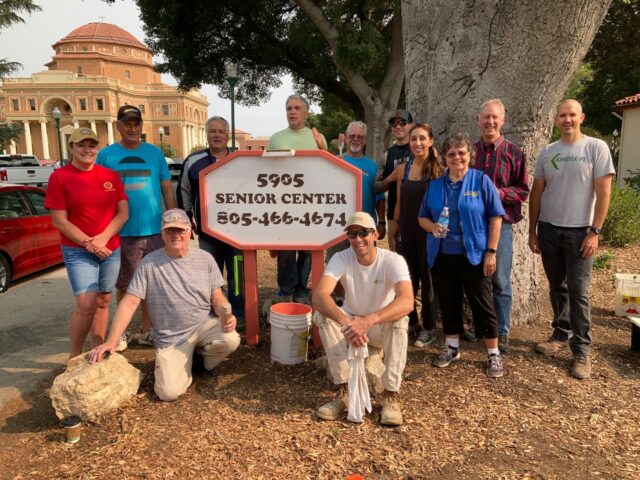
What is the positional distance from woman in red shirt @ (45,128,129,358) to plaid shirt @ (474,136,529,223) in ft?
9.50

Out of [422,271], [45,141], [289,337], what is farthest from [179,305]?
[45,141]

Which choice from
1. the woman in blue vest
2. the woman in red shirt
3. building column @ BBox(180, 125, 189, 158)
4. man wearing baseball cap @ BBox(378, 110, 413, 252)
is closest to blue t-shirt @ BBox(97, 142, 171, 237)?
the woman in red shirt

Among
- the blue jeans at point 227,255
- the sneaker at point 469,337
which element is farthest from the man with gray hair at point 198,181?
the sneaker at point 469,337

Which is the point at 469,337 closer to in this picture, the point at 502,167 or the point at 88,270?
the point at 502,167

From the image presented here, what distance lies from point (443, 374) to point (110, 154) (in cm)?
321

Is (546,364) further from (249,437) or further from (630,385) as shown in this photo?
(249,437)

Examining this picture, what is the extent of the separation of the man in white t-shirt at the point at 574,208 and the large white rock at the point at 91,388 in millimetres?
3295

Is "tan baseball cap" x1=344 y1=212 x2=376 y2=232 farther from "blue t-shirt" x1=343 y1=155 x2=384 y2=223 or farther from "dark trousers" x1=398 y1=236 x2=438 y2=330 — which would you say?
"blue t-shirt" x1=343 y1=155 x2=384 y2=223

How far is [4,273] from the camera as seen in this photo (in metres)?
6.82

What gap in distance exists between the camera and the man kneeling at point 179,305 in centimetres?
332

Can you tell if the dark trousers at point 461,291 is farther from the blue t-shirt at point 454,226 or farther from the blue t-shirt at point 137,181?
the blue t-shirt at point 137,181

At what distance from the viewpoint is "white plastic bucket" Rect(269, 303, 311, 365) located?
376 centimetres

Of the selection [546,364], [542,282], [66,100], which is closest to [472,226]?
[546,364]

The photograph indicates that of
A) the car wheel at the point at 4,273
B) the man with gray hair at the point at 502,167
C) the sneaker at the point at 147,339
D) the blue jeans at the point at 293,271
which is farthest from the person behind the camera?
the car wheel at the point at 4,273
